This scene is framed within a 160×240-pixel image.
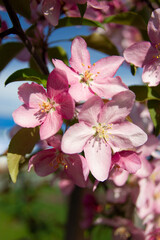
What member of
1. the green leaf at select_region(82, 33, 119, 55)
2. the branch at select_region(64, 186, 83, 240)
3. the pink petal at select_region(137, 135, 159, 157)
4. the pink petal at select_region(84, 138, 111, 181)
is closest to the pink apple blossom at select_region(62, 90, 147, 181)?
the pink petal at select_region(84, 138, 111, 181)

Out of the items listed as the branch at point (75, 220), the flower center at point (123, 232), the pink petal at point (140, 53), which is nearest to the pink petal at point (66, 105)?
the pink petal at point (140, 53)

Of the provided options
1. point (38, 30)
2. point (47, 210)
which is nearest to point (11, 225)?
point (47, 210)

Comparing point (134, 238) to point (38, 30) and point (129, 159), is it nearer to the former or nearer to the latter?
point (129, 159)

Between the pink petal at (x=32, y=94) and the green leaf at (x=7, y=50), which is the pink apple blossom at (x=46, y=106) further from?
the green leaf at (x=7, y=50)

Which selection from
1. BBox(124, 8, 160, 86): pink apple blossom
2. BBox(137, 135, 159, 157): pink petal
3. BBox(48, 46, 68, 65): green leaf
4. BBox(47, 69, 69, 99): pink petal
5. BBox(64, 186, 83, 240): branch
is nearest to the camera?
BBox(47, 69, 69, 99): pink petal

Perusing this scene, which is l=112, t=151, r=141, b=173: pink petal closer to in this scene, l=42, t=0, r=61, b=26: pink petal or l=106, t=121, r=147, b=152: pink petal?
l=106, t=121, r=147, b=152: pink petal

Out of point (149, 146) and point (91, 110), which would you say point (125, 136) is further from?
point (149, 146)
